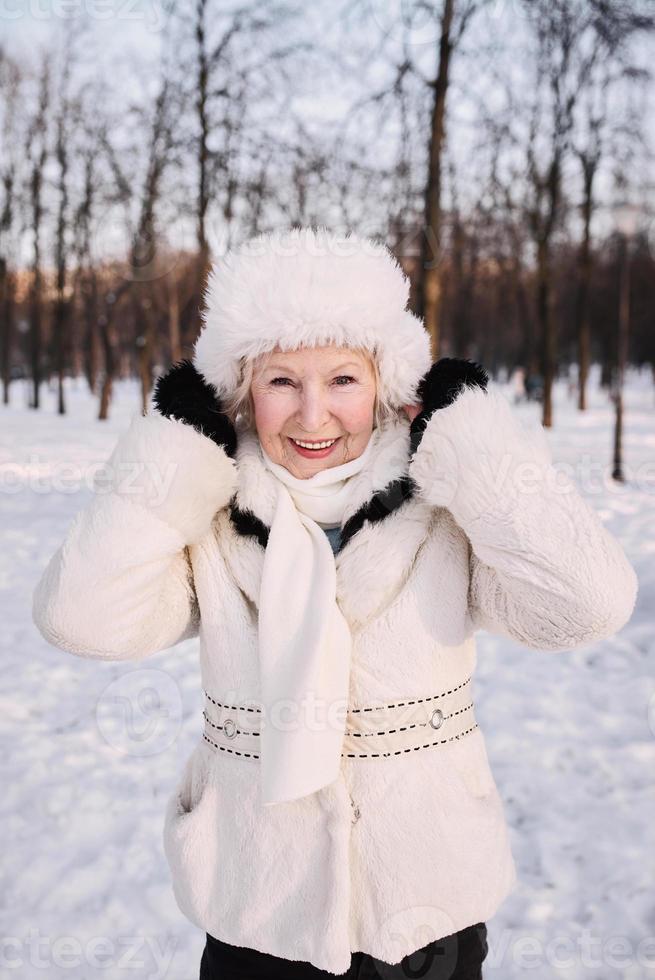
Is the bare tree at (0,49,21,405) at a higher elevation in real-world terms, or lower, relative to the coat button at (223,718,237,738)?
higher

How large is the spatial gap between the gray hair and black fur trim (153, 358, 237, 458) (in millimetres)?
32

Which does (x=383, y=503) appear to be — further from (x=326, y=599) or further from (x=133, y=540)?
(x=133, y=540)

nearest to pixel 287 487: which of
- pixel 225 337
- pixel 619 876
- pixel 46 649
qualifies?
pixel 225 337

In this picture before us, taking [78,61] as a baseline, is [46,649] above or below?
below

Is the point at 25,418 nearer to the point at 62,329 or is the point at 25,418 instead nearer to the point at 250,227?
the point at 62,329

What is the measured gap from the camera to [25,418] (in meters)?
20.0

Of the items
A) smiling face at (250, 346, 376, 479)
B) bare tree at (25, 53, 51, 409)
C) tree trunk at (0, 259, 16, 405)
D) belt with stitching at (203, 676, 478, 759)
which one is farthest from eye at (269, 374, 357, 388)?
tree trunk at (0, 259, 16, 405)

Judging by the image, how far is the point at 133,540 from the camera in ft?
4.58

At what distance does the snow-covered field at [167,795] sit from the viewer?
8.57ft

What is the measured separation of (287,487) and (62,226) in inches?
786

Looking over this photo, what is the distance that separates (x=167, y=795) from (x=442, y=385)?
2741 mm

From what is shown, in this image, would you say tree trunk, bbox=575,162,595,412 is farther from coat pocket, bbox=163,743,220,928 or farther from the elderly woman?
coat pocket, bbox=163,743,220,928

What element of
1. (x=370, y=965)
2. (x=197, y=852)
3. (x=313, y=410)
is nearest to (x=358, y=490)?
(x=313, y=410)

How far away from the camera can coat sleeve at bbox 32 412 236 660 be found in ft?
4.55
